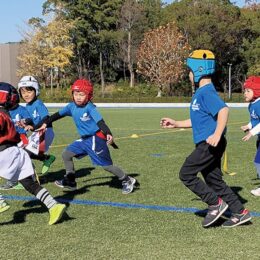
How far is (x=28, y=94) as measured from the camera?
7543mm

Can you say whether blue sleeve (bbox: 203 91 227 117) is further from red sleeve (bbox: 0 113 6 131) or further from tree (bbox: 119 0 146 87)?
tree (bbox: 119 0 146 87)

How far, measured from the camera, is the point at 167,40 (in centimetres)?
5294

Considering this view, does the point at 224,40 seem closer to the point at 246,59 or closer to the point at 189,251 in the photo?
the point at 246,59

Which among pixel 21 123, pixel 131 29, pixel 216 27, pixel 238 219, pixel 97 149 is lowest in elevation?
pixel 238 219

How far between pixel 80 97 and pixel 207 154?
237 cm

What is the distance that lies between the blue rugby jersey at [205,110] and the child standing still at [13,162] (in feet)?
5.50

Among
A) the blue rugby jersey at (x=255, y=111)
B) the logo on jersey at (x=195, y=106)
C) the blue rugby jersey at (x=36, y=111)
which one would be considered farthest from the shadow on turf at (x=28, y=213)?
the blue rugby jersey at (x=255, y=111)

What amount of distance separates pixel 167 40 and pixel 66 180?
154ft

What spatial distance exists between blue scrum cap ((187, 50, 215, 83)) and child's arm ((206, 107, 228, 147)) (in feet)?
1.66

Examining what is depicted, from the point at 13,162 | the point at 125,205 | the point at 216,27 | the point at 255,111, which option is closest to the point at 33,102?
the point at 125,205

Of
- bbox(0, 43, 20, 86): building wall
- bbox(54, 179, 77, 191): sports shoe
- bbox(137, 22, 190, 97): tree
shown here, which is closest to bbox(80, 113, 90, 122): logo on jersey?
bbox(54, 179, 77, 191): sports shoe

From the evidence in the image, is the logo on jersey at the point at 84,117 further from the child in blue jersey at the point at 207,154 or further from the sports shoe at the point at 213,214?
the sports shoe at the point at 213,214

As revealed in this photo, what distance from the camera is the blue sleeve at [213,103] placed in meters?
4.94

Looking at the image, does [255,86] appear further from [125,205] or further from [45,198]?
[45,198]
